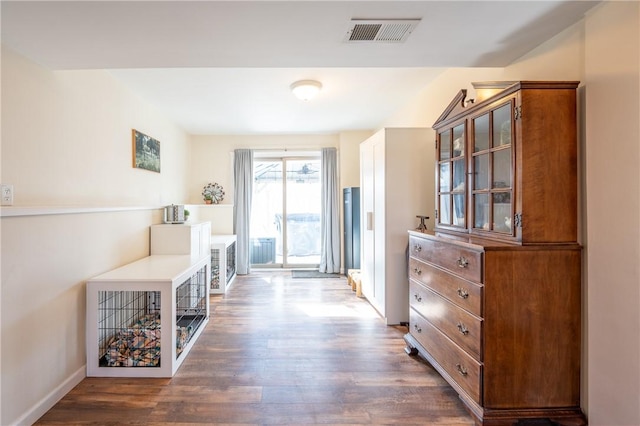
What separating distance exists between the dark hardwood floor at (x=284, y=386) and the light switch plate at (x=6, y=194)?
1.30 m

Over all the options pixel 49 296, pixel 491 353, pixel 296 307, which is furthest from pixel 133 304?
pixel 491 353

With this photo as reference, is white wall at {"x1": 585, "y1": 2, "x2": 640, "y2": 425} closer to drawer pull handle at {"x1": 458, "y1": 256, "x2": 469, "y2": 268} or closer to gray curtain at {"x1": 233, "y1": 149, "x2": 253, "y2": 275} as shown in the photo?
drawer pull handle at {"x1": 458, "y1": 256, "x2": 469, "y2": 268}

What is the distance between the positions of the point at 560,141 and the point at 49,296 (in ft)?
10.4

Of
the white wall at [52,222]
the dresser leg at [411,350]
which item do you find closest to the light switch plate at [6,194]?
the white wall at [52,222]

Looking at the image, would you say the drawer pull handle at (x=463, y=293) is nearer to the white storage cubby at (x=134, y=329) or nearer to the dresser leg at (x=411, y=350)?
the dresser leg at (x=411, y=350)

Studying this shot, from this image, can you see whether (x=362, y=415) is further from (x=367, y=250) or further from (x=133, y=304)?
(x=133, y=304)

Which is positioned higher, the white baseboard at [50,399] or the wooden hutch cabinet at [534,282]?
the wooden hutch cabinet at [534,282]

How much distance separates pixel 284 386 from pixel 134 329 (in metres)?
1.43

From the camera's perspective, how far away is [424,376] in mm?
2121

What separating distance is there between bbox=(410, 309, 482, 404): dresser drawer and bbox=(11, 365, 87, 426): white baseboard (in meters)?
2.50

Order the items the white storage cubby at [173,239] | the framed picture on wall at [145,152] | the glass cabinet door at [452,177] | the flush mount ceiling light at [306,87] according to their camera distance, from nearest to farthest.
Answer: the glass cabinet door at [452,177], the flush mount ceiling light at [306,87], the framed picture on wall at [145,152], the white storage cubby at [173,239]

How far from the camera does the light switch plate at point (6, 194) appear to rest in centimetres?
162

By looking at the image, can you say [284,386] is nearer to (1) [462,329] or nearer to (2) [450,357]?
(2) [450,357]

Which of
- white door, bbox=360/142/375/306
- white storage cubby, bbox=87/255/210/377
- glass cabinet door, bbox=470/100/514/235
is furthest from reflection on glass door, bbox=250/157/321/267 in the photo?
glass cabinet door, bbox=470/100/514/235
